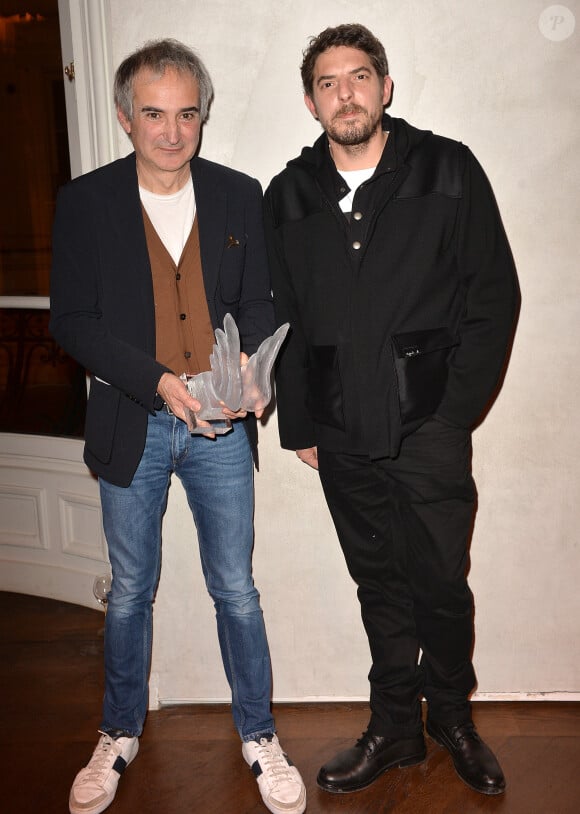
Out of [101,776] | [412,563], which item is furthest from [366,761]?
[101,776]

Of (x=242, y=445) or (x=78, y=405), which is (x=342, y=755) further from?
(x=78, y=405)

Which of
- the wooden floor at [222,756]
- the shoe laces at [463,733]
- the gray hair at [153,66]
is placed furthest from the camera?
the shoe laces at [463,733]

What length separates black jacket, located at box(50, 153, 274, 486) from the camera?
1.92m

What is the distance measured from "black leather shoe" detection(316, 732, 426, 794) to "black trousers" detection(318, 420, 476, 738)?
3cm

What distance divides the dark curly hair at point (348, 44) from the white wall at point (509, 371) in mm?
197

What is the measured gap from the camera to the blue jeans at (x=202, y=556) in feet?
6.77

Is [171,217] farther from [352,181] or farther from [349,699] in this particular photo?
[349,699]

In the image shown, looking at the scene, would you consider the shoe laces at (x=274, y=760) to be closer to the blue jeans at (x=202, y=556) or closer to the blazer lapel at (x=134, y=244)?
the blue jeans at (x=202, y=556)

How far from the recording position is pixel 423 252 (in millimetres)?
1945

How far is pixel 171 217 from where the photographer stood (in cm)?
200

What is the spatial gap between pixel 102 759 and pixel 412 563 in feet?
3.13

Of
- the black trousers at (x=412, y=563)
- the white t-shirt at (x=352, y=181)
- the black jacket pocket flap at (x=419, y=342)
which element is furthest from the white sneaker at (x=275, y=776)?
the white t-shirt at (x=352, y=181)
